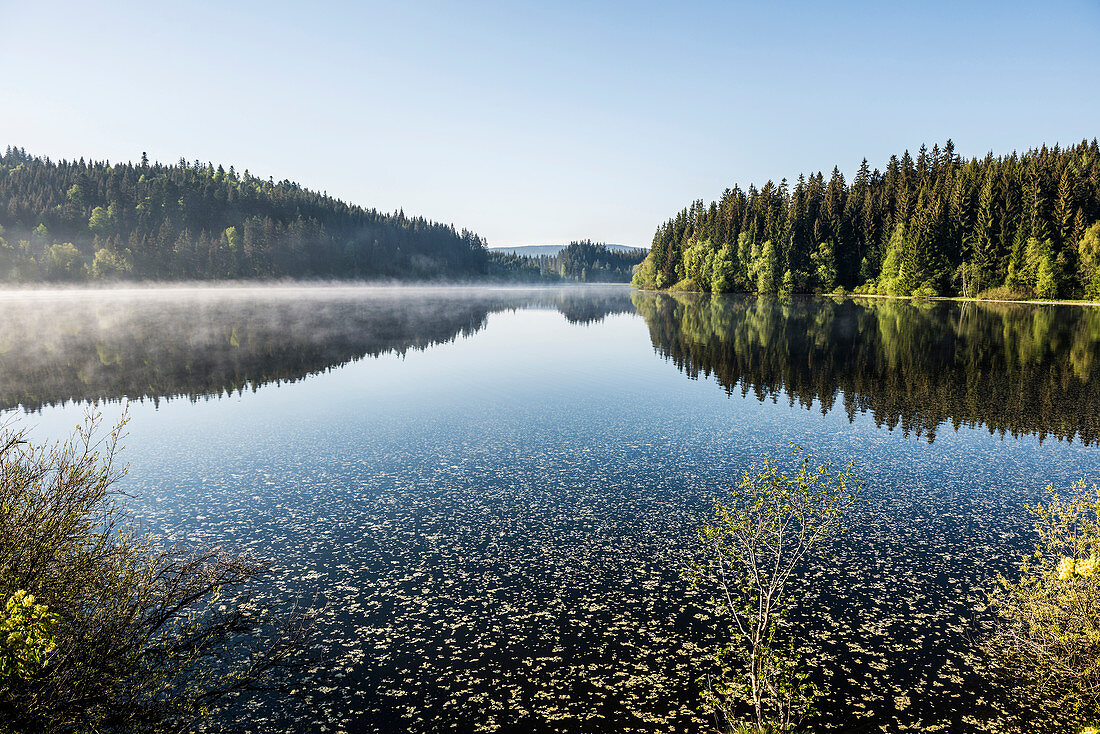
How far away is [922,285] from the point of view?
10312 centimetres

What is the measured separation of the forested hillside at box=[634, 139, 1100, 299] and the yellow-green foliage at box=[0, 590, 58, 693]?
110 metres

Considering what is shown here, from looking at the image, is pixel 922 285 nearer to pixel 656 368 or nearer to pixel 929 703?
pixel 656 368

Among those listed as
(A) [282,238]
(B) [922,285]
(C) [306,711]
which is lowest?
(C) [306,711]

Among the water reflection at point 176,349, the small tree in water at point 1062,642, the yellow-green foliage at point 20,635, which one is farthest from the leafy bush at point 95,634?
the water reflection at point 176,349

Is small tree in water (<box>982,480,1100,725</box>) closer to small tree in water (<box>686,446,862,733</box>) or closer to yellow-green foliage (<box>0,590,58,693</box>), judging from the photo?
small tree in water (<box>686,446,862,733</box>)

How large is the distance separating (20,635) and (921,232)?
4717 inches

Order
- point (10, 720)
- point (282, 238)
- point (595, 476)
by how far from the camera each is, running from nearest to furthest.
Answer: point (10, 720)
point (595, 476)
point (282, 238)

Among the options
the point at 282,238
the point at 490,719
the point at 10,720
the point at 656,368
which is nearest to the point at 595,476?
the point at 490,719

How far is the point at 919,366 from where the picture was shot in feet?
103

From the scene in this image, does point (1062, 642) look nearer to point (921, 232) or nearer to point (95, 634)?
point (95, 634)

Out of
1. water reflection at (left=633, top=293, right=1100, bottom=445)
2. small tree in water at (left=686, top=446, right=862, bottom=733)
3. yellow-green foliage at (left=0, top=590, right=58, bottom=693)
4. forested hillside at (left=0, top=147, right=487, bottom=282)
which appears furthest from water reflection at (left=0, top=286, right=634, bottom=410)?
forested hillside at (left=0, top=147, right=487, bottom=282)

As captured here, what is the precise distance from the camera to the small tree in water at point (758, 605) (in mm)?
6977

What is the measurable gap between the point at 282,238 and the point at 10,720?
8394 inches

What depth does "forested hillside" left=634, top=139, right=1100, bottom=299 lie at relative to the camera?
293 ft
